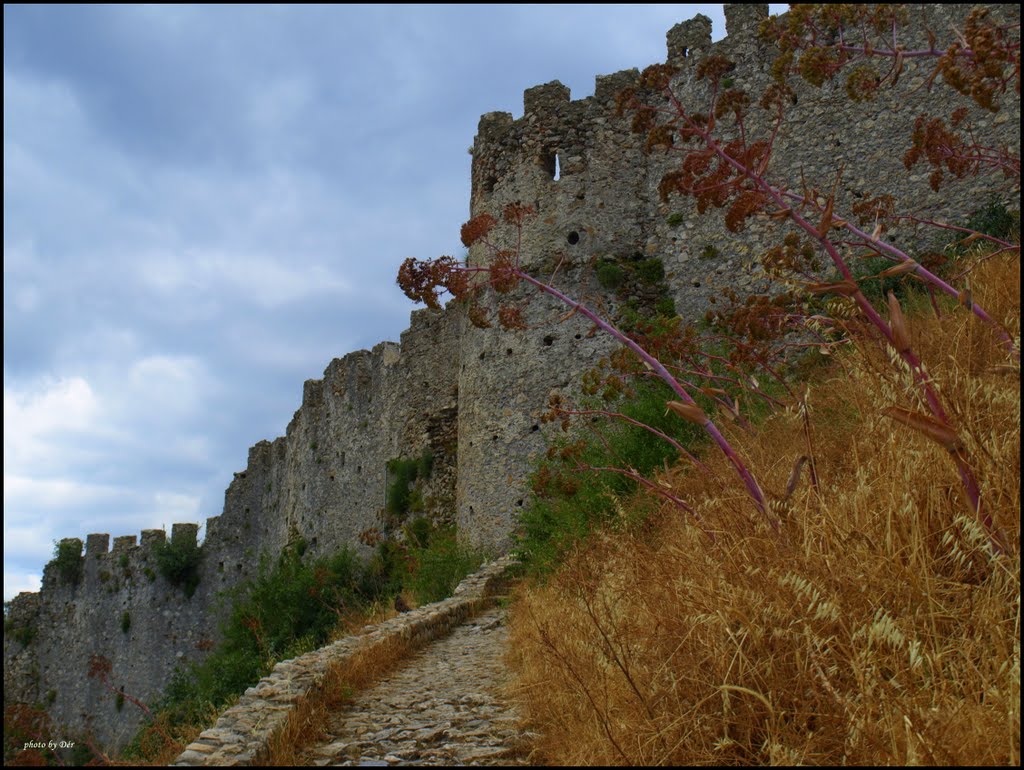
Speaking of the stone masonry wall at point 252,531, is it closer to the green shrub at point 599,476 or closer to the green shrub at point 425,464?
the green shrub at point 425,464

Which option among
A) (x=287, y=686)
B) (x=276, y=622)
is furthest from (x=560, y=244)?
(x=287, y=686)

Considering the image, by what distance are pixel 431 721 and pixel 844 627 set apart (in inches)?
96.2

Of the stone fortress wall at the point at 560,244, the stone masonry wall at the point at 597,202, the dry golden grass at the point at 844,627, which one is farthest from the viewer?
the stone masonry wall at the point at 597,202

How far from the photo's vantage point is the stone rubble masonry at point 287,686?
150 inches

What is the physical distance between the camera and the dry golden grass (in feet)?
8.17

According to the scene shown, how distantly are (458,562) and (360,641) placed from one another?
5442 millimetres

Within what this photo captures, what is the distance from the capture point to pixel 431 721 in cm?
437

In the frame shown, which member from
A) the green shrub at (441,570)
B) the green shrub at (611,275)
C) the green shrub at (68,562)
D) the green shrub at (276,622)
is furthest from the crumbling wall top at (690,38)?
the green shrub at (68,562)

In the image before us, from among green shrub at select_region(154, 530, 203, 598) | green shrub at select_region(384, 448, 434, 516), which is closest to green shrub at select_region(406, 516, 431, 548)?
green shrub at select_region(384, 448, 434, 516)

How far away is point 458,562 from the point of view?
466 inches

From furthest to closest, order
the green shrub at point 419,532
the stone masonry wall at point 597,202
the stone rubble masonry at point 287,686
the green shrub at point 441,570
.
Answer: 1. the green shrub at point 419,532
2. the green shrub at point 441,570
3. the stone masonry wall at point 597,202
4. the stone rubble masonry at point 287,686

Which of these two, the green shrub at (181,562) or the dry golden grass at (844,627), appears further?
the green shrub at (181,562)

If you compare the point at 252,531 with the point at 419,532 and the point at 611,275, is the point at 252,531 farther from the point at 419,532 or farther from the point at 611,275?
the point at 611,275

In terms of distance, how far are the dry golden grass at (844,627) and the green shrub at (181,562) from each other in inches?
891
